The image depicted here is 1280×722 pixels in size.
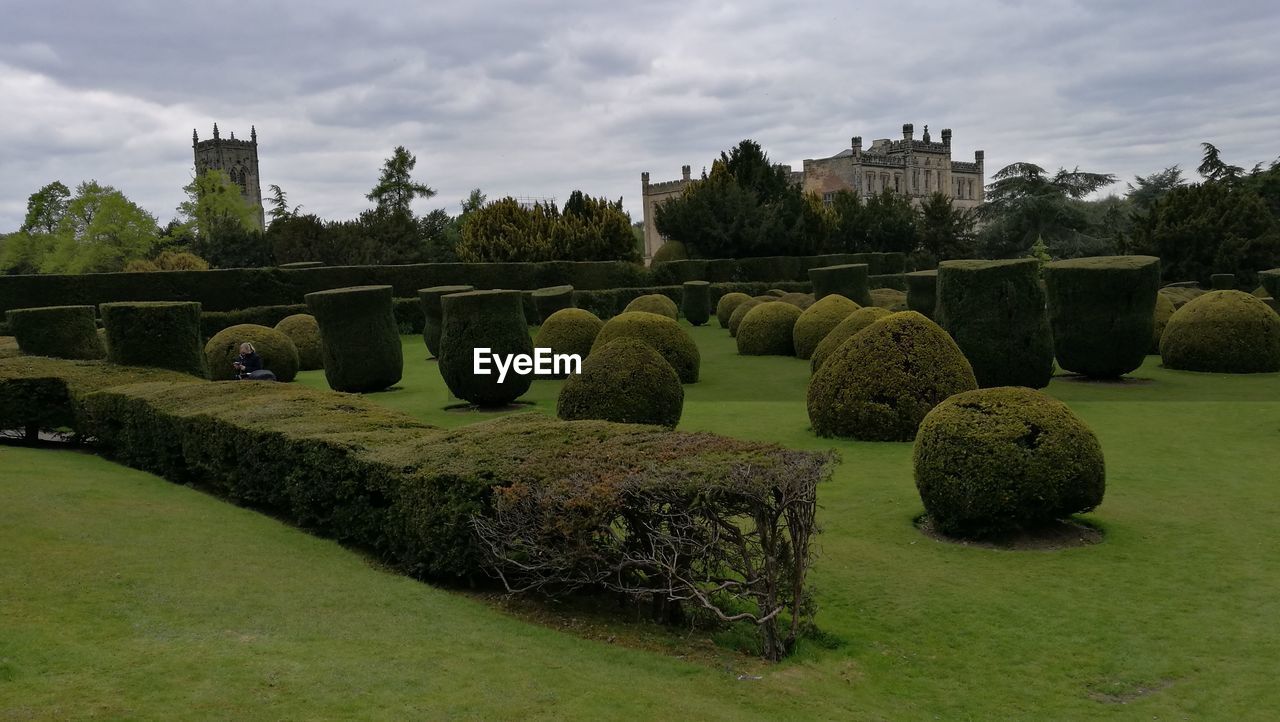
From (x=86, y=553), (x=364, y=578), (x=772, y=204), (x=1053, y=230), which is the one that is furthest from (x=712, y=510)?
(x=1053, y=230)

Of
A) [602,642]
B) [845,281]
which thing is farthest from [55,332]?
[845,281]

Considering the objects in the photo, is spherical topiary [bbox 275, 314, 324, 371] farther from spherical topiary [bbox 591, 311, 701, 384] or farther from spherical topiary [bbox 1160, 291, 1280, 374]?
spherical topiary [bbox 1160, 291, 1280, 374]

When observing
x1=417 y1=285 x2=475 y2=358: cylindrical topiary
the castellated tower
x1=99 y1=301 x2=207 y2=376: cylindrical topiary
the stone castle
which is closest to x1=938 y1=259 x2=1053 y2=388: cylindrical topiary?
x1=99 y1=301 x2=207 y2=376: cylindrical topiary

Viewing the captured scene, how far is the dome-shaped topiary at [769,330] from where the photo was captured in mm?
28781

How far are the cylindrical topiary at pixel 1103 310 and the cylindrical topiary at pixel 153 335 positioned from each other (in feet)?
52.2

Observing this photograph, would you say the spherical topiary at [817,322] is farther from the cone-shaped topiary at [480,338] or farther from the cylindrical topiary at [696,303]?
the cylindrical topiary at [696,303]

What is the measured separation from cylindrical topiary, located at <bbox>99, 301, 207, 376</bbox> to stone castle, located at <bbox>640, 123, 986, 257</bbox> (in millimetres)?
71810

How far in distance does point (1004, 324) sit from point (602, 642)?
13668 mm

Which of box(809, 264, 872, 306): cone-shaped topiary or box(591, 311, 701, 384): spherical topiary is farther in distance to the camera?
box(809, 264, 872, 306): cone-shaped topiary

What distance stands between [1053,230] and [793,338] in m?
40.1

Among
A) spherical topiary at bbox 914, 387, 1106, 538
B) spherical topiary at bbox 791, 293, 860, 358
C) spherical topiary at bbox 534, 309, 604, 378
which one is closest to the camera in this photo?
spherical topiary at bbox 914, 387, 1106, 538

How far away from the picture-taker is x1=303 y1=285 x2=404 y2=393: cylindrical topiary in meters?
20.3

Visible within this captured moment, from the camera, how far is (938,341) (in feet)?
47.2

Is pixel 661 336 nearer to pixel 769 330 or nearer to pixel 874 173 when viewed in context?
pixel 769 330
